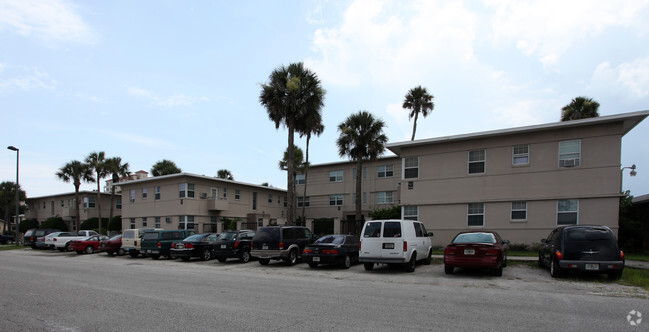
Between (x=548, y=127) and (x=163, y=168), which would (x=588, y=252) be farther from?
(x=163, y=168)

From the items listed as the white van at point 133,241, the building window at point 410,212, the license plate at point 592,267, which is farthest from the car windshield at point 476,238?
the white van at point 133,241

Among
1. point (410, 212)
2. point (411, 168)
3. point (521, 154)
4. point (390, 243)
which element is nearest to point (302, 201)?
point (410, 212)

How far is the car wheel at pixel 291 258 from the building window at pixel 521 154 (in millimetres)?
12361

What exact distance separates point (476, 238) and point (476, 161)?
9657 mm

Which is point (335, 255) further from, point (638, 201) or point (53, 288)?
point (638, 201)

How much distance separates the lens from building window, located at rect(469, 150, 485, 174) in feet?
70.1

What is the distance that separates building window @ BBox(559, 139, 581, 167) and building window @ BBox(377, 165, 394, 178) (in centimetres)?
1697

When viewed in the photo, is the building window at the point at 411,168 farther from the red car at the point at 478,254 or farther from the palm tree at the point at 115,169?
the palm tree at the point at 115,169

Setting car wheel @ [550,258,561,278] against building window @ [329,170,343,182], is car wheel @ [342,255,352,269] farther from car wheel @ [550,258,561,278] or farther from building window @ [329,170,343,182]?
building window @ [329,170,343,182]

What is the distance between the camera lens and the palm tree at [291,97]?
24969 millimetres

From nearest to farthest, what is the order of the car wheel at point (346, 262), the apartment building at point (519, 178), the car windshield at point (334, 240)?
1. the car wheel at point (346, 262)
2. the car windshield at point (334, 240)
3. the apartment building at point (519, 178)

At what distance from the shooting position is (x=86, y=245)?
2681cm

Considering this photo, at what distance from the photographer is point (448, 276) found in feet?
41.5

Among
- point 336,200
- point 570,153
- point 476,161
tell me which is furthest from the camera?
point 336,200
